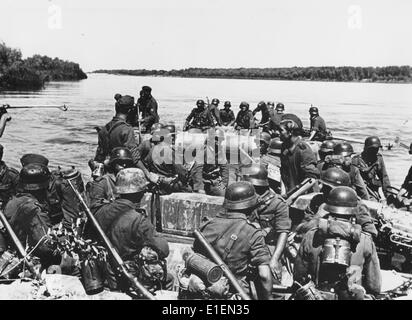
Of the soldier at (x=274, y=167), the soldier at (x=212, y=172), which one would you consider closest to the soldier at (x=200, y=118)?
the soldier at (x=212, y=172)

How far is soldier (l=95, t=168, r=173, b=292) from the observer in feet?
16.2

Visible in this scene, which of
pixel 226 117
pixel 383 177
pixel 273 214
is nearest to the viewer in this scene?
pixel 273 214

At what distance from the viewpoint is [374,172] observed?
9445mm

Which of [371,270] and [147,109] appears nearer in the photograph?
[371,270]

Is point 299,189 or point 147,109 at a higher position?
point 147,109

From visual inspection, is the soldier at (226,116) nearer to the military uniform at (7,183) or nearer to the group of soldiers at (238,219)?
the group of soldiers at (238,219)

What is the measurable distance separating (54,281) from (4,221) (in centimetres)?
103

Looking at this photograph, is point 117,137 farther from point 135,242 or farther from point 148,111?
point 148,111

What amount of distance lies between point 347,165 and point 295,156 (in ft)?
2.82

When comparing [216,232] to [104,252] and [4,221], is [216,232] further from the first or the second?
[4,221]

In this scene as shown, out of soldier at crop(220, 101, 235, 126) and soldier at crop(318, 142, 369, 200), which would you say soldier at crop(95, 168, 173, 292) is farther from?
soldier at crop(220, 101, 235, 126)

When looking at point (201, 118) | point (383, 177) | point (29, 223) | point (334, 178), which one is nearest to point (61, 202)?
point (29, 223)

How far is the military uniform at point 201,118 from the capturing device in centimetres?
1811

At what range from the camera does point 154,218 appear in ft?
24.5
